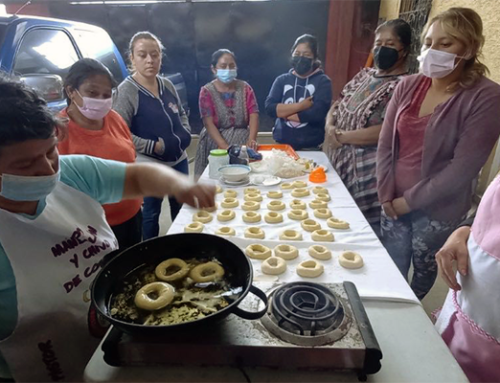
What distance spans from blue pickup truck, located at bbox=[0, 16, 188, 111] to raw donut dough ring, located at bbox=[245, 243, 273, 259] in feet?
4.92

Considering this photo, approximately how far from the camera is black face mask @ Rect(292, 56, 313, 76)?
2949 mm

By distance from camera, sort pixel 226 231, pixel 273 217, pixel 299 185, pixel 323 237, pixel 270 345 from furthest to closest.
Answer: pixel 299 185
pixel 273 217
pixel 226 231
pixel 323 237
pixel 270 345

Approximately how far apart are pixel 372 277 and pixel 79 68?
1908 mm

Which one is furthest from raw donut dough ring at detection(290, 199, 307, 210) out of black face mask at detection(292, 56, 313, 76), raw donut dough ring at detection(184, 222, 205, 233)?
black face mask at detection(292, 56, 313, 76)

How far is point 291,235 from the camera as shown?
166 cm

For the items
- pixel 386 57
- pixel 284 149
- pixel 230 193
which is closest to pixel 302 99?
pixel 284 149

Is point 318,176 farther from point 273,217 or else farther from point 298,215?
point 273,217

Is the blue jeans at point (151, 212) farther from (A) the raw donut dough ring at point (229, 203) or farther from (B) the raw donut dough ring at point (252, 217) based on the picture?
(B) the raw donut dough ring at point (252, 217)

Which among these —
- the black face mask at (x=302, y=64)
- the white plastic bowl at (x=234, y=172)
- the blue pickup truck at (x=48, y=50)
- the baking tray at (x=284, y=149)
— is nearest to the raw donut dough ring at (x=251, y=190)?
the white plastic bowl at (x=234, y=172)

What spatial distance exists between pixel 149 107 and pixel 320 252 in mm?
1756

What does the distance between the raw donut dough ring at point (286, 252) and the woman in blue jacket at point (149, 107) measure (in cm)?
145

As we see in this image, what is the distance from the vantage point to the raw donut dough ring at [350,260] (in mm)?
1380

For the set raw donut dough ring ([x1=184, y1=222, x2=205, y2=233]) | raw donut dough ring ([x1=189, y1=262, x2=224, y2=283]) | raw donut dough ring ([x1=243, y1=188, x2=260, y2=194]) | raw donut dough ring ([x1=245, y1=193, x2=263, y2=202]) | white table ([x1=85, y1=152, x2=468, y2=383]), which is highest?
raw donut dough ring ([x1=189, y1=262, x2=224, y2=283])

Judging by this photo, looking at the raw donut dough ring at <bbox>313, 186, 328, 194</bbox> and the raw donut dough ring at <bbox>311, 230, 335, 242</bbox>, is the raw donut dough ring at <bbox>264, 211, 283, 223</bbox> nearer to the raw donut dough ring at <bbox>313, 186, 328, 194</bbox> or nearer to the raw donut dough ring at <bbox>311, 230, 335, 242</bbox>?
the raw donut dough ring at <bbox>311, 230, 335, 242</bbox>
